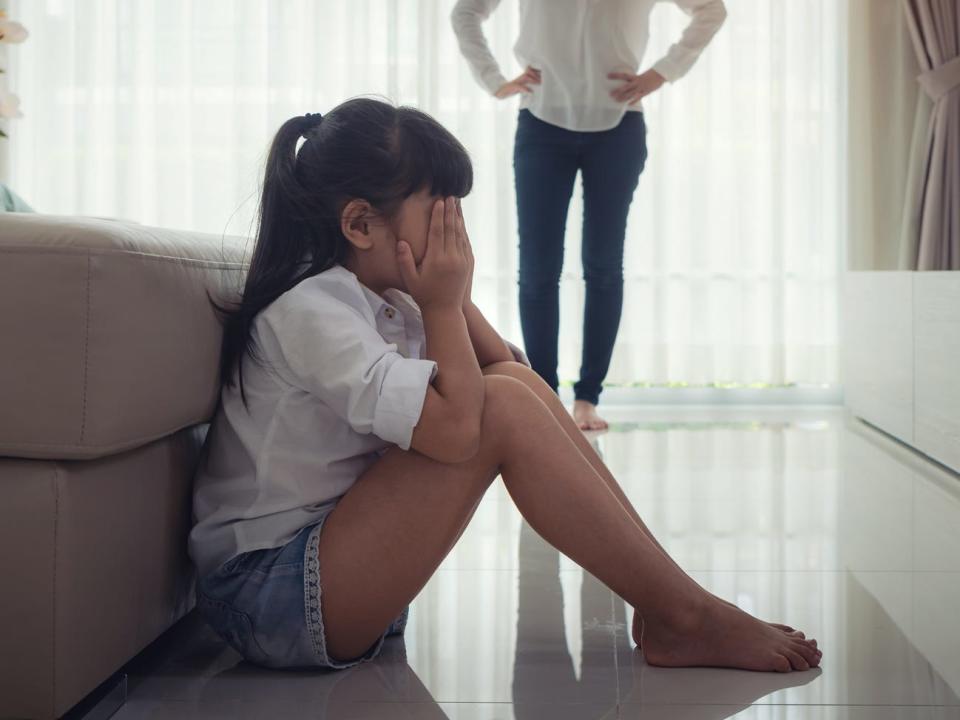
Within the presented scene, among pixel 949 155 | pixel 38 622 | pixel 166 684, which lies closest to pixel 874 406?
pixel 949 155

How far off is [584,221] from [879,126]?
1383 mm

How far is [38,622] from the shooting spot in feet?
3.14

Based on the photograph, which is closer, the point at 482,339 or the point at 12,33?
the point at 482,339

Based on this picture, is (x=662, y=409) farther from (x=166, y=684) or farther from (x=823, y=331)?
(x=166, y=684)

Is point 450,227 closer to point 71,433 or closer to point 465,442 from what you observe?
point 465,442

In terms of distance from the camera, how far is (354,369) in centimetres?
110

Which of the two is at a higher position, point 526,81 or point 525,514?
point 526,81

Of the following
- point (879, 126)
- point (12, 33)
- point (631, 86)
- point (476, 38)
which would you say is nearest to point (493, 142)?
point (476, 38)

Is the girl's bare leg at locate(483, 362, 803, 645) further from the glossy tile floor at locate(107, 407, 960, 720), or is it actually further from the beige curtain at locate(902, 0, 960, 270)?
the beige curtain at locate(902, 0, 960, 270)

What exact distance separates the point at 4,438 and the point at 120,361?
120 mm

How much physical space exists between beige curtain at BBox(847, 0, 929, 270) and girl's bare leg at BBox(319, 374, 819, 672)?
114 inches

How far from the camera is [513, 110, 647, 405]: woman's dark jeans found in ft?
9.89

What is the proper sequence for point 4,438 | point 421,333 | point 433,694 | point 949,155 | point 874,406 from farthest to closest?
1. point 949,155
2. point 874,406
3. point 421,333
4. point 433,694
5. point 4,438

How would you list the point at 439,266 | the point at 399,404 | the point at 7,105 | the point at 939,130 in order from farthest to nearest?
the point at 939,130
the point at 7,105
the point at 439,266
the point at 399,404
